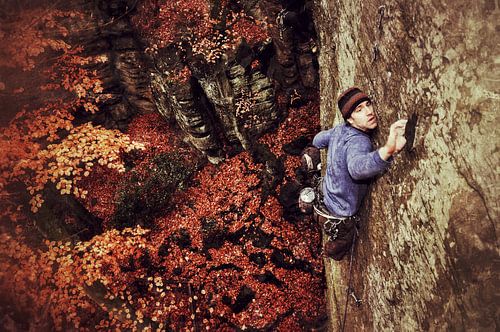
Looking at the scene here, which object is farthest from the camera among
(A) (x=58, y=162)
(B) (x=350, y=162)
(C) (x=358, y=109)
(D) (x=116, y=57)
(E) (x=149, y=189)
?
(D) (x=116, y=57)

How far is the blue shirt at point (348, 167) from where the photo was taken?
3.39 m

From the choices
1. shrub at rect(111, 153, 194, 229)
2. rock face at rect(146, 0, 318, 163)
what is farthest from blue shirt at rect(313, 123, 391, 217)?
shrub at rect(111, 153, 194, 229)

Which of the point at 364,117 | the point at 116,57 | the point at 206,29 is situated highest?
the point at 116,57

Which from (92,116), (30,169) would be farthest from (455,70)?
(92,116)

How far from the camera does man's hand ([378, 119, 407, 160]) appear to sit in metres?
3.01

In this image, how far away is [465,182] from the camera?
2.55m

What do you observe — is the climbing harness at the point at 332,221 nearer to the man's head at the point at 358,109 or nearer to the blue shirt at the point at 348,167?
the blue shirt at the point at 348,167

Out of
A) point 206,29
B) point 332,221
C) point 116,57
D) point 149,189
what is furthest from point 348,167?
point 116,57

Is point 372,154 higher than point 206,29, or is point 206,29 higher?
point 206,29

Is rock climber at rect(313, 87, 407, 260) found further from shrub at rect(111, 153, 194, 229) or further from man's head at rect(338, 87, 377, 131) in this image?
shrub at rect(111, 153, 194, 229)

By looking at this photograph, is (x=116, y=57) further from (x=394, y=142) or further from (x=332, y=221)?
(x=394, y=142)

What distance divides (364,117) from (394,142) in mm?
952

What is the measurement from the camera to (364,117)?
12.7 feet

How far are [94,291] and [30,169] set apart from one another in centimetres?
352
